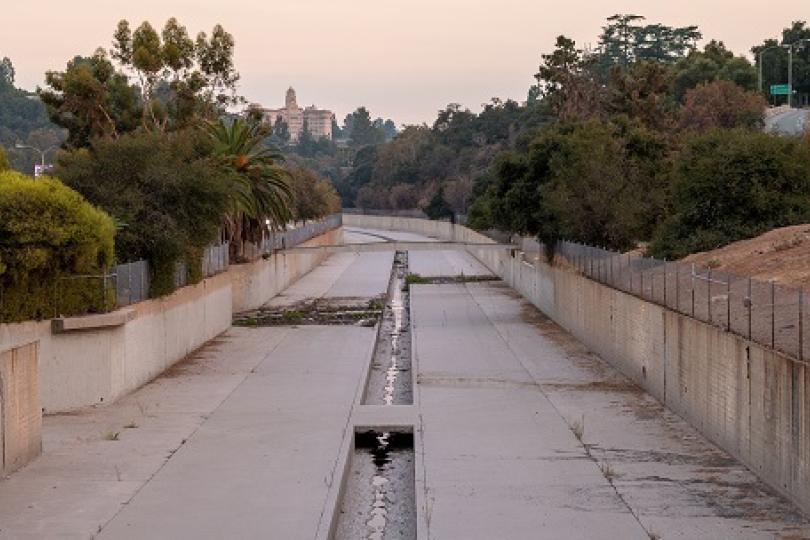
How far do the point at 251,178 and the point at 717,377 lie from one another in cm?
4265

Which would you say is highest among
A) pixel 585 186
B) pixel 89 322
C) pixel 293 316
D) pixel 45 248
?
pixel 585 186

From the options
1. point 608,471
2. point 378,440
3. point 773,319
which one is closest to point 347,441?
point 378,440

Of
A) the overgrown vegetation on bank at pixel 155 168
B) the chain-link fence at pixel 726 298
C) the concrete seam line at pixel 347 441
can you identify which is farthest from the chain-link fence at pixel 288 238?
the chain-link fence at pixel 726 298

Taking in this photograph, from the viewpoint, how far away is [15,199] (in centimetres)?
3022

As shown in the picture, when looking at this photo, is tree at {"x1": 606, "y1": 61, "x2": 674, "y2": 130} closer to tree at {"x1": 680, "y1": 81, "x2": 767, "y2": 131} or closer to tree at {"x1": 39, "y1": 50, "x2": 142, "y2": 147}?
tree at {"x1": 680, "y1": 81, "x2": 767, "y2": 131}

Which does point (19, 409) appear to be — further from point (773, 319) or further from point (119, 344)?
point (773, 319)

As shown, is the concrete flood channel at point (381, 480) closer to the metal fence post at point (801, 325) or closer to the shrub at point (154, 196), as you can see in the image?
the metal fence post at point (801, 325)

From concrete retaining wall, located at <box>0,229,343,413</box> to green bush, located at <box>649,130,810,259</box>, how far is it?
16.4 meters

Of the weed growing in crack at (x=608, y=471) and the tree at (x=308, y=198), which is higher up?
the tree at (x=308, y=198)

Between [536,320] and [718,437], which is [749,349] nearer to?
[718,437]

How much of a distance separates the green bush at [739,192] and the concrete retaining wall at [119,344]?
16359 mm

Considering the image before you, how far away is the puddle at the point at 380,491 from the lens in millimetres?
21375

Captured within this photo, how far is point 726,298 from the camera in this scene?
26.8 m

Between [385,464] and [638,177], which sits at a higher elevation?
[638,177]
